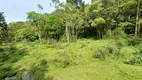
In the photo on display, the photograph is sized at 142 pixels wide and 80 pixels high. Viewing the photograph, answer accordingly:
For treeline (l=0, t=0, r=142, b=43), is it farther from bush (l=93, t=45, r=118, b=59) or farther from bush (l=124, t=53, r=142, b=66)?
bush (l=124, t=53, r=142, b=66)

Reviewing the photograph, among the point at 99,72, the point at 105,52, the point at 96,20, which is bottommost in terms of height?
the point at 99,72

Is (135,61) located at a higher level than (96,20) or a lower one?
lower

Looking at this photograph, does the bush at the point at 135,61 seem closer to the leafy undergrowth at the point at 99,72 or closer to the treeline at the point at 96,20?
the leafy undergrowth at the point at 99,72

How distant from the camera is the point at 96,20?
32.3 metres

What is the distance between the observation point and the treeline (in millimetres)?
25453

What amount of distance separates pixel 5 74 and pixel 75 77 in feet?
22.8

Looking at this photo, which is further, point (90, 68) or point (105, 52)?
→ point (105, 52)

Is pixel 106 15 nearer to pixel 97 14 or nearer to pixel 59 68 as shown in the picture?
pixel 97 14

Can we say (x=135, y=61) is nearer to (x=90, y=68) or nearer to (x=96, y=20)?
(x=90, y=68)

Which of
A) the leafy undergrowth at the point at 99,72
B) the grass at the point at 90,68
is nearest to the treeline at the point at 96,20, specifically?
the grass at the point at 90,68

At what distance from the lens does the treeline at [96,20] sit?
25.5 m

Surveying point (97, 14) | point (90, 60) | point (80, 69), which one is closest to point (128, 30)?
point (97, 14)

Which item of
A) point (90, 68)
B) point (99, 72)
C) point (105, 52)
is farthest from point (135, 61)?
point (90, 68)

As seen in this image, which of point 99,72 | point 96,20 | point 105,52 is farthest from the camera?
point 96,20
